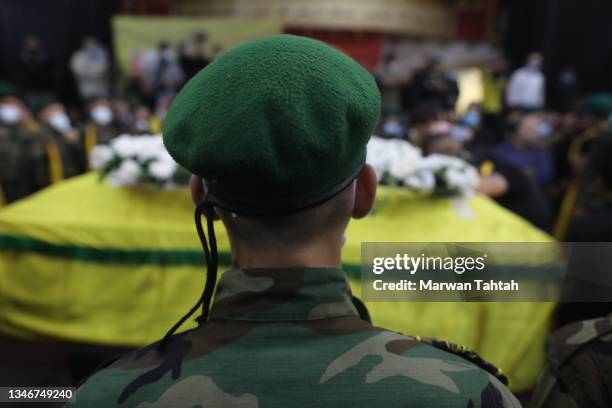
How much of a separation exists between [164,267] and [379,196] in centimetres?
91

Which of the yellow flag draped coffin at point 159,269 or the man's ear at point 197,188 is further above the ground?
A: the man's ear at point 197,188

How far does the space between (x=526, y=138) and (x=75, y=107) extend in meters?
7.89

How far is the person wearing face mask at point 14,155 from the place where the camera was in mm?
4879

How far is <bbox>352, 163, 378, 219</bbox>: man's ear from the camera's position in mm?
842

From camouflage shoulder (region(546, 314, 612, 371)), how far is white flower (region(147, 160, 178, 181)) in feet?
5.75

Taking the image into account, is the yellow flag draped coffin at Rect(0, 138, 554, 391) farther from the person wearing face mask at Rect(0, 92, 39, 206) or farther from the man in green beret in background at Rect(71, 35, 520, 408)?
the person wearing face mask at Rect(0, 92, 39, 206)

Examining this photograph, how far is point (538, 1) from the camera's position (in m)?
9.84

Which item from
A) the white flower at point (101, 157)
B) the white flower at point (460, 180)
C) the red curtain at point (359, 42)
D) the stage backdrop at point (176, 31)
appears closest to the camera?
the white flower at point (460, 180)

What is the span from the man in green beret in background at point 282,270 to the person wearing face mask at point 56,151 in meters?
4.80

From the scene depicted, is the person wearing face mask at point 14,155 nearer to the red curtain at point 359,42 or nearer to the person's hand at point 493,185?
the person's hand at point 493,185

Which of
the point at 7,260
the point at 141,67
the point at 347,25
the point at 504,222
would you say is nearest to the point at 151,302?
the point at 7,260

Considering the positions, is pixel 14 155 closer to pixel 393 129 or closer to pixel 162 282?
pixel 162 282

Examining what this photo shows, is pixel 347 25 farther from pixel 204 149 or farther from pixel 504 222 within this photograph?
pixel 204 149

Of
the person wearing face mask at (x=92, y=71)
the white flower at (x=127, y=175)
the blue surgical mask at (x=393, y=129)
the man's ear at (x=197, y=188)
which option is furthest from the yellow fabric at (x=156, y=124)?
the man's ear at (x=197, y=188)
